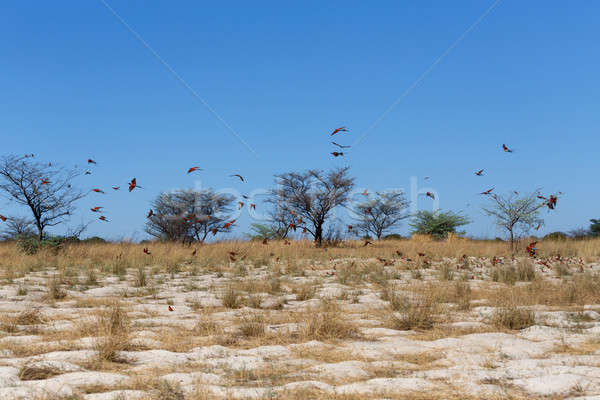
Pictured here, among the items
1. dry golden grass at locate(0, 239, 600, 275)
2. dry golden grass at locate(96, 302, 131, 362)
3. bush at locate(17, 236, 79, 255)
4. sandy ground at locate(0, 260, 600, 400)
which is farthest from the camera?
bush at locate(17, 236, 79, 255)

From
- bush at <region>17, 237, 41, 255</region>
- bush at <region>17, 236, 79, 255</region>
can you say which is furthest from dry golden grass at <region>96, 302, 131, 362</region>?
bush at <region>17, 237, 41, 255</region>

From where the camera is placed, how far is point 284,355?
12.4 ft

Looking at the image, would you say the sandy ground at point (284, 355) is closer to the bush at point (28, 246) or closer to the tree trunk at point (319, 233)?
the bush at point (28, 246)

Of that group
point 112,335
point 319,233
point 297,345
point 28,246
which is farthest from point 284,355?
point 319,233

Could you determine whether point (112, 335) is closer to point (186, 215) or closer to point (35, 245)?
point (35, 245)

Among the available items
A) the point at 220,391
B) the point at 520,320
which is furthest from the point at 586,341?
the point at 220,391

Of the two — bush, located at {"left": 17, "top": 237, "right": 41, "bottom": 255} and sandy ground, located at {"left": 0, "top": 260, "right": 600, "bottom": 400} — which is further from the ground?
bush, located at {"left": 17, "top": 237, "right": 41, "bottom": 255}

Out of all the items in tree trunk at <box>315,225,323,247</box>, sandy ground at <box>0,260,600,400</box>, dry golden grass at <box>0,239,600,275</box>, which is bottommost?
sandy ground at <box>0,260,600,400</box>

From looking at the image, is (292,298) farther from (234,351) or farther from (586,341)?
(586,341)

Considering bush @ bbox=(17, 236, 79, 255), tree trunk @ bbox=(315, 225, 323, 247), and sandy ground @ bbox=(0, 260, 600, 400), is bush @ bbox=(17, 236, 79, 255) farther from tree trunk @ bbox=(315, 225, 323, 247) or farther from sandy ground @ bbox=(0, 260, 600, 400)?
tree trunk @ bbox=(315, 225, 323, 247)

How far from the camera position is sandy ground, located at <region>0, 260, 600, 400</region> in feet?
9.50

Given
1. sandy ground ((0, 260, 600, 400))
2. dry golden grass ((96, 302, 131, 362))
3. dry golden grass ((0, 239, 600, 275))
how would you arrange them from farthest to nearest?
dry golden grass ((0, 239, 600, 275)), dry golden grass ((96, 302, 131, 362)), sandy ground ((0, 260, 600, 400))

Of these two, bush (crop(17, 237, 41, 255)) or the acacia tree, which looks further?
the acacia tree

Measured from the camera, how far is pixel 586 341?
13.6 feet
